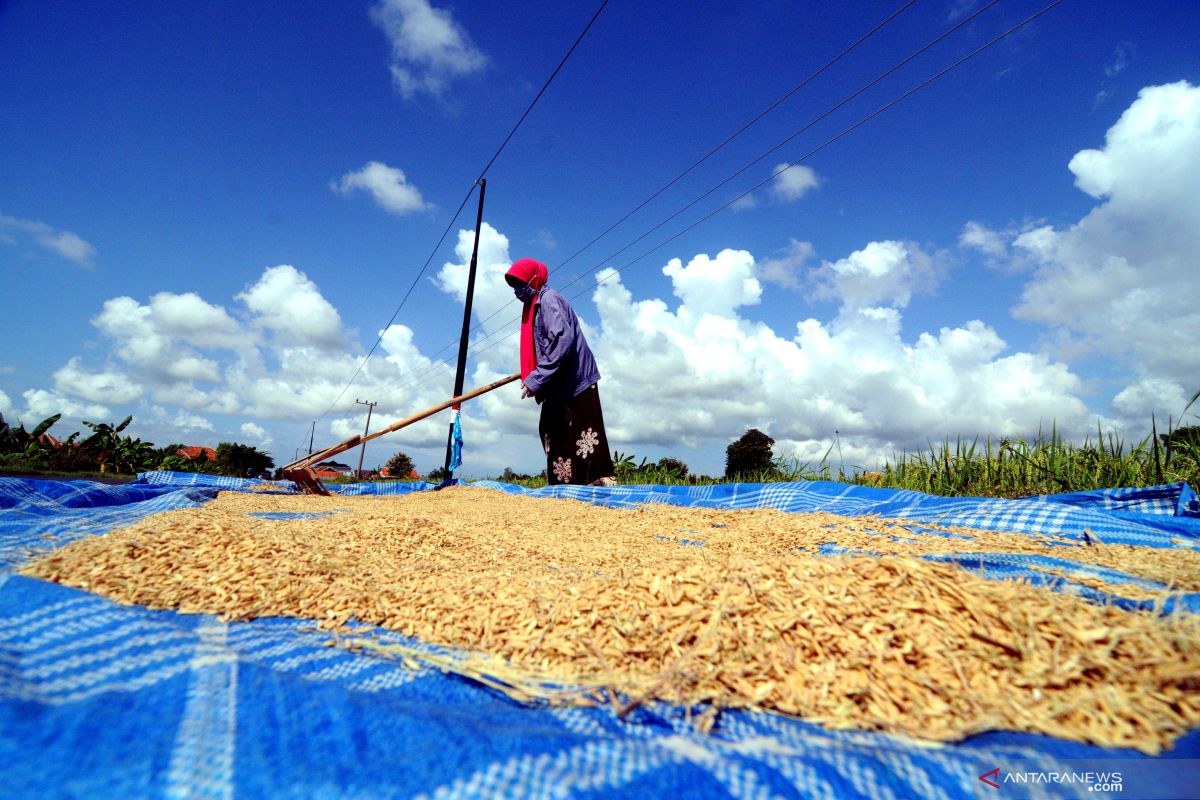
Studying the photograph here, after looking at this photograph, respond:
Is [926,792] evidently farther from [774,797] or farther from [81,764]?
[81,764]

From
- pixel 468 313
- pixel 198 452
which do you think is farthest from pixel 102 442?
pixel 468 313

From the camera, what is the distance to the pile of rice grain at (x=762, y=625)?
2.68 feet

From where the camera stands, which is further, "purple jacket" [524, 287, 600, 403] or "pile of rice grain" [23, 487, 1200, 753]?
"purple jacket" [524, 287, 600, 403]

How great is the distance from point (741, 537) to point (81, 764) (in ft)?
7.14

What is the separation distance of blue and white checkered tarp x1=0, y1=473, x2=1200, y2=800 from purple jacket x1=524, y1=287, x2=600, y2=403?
3605 millimetres

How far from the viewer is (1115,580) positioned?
1347 mm

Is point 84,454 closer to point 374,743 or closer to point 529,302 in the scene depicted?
point 529,302

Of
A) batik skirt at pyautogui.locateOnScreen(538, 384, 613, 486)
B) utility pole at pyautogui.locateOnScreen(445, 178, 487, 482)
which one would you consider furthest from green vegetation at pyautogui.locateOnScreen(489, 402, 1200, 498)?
utility pole at pyautogui.locateOnScreen(445, 178, 487, 482)

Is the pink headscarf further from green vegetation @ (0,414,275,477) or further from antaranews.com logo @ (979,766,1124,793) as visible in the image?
green vegetation @ (0,414,275,477)

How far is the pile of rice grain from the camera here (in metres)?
0.82

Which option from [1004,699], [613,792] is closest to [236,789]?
[613,792]

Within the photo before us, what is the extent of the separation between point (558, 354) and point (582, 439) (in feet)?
2.58

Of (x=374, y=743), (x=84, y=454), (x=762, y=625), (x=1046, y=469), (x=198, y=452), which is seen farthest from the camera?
(x=198, y=452)

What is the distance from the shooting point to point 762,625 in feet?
3.25
